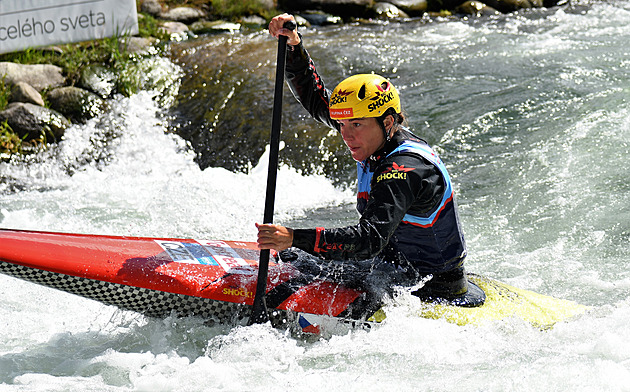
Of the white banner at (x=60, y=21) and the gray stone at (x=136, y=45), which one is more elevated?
the white banner at (x=60, y=21)

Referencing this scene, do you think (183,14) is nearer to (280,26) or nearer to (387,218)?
(280,26)

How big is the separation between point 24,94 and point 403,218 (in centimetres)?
587

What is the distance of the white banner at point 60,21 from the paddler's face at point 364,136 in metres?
6.21

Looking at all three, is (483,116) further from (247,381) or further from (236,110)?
(247,381)

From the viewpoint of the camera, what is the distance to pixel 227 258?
3910 millimetres

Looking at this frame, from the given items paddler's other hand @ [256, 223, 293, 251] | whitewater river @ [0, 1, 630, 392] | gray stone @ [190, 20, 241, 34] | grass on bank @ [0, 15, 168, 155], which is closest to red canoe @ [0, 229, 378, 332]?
whitewater river @ [0, 1, 630, 392]

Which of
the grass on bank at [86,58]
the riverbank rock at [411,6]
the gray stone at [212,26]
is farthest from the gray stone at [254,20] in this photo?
the grass on bank at [86,58]

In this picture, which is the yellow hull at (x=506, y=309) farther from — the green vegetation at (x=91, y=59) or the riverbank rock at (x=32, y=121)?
the green vegetation at (x=91, y=59)

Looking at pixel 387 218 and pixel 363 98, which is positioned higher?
pixel 363 98

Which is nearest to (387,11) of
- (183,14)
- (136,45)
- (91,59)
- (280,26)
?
(183,14)

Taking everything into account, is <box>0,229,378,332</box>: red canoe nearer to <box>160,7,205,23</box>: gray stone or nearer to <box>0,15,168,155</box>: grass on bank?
<box>0,15,168,155</box>: grass on bank

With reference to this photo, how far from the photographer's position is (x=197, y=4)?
11086mm

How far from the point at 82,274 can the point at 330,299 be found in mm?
1273

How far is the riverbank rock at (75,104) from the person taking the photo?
8.04 m
